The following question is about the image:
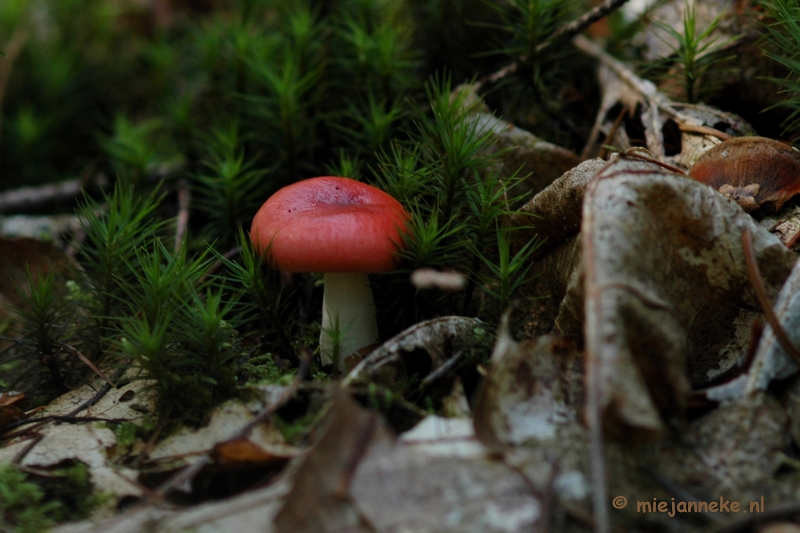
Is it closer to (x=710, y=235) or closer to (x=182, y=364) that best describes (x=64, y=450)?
(x=182, y=364)

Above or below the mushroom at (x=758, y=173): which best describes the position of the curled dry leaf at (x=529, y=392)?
below

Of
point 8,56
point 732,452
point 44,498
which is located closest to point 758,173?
point 732,452

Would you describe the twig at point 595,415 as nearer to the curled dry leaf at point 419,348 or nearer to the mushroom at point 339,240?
the curled dry leaf at point 419,348

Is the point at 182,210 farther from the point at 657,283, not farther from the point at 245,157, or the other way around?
the point at 657,283

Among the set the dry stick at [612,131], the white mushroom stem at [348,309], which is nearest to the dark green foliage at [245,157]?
the white mushroom stem at [348,309]

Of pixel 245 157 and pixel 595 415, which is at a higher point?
pixel 245 157

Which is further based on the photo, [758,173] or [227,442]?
[758,173]
